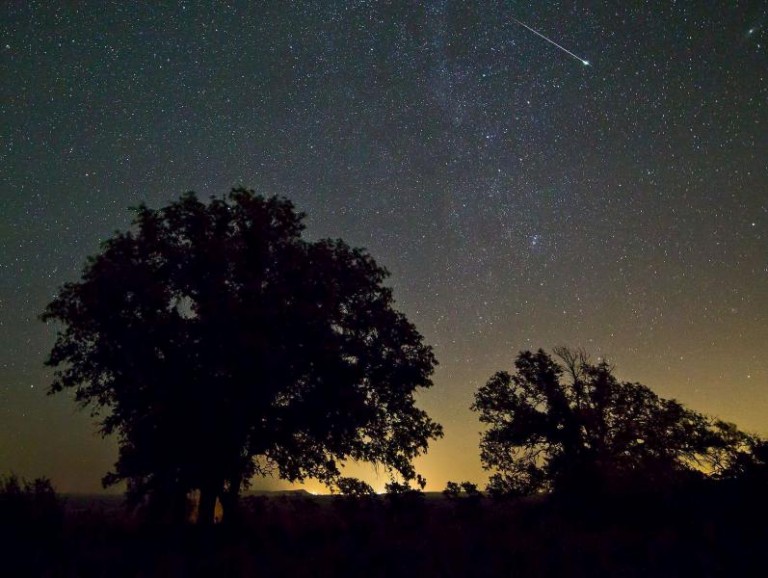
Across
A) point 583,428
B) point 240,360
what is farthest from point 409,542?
point 583,428

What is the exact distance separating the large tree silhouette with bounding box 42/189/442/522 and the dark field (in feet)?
5.62

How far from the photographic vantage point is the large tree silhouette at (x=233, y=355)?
1370cm

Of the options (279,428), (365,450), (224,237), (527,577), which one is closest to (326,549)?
(527,577)

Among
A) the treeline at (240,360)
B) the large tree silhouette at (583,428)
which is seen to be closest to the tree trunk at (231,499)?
the treeline at (240,360)

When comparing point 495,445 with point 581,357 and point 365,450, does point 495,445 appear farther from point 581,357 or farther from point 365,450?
point 365,450

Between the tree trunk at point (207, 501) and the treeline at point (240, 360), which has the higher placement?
the treeline at point (240, 360)

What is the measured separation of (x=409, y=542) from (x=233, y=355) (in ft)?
23.5

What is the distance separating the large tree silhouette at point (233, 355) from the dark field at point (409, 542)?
1714 mm

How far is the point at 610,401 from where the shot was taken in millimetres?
27000

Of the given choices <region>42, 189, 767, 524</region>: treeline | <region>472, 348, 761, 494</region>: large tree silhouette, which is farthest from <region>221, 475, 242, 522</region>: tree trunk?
<region>472, 348, 761, 494</region>: large tree silhouette

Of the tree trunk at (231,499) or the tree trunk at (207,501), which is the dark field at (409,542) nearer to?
the tree trunk at (231,499)

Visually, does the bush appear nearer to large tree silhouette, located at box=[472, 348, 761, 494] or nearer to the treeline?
the treeline

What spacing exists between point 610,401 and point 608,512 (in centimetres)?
1453

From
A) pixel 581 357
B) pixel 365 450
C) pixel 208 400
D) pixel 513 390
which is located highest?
pixel 581 357
